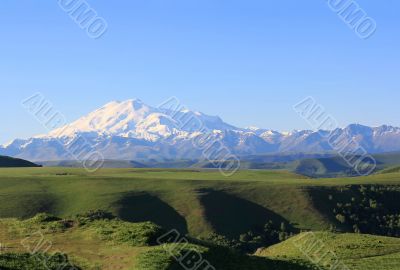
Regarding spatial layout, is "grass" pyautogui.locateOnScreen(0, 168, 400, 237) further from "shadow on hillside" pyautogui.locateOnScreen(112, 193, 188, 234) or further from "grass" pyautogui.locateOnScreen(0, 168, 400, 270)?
"grass" pyautogui.locateOnScreen(0, 168, 400, 270)

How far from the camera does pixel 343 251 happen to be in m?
61.2

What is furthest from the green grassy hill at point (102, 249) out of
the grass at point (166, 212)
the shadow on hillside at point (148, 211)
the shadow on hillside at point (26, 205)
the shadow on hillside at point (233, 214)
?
the shadow on hillside at point (233, 214)

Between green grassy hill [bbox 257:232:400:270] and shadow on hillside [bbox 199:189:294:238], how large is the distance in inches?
2729

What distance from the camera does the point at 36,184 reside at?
172875mm

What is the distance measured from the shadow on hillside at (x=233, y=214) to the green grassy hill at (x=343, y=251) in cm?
6933

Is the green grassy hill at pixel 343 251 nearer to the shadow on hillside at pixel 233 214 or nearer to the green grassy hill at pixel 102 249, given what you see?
the green grassy hill at pixel 102 249

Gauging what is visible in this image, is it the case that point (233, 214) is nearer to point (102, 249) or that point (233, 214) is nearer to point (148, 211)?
point (148, 211)

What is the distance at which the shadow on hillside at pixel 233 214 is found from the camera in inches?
5684

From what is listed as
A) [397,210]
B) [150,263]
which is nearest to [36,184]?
[397,210]

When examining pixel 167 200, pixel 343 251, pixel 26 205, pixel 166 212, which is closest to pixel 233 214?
pixel 166 212

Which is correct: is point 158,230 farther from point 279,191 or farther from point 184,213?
point 279,191

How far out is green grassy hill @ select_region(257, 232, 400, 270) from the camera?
54566mm

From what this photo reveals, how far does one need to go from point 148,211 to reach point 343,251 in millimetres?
96246

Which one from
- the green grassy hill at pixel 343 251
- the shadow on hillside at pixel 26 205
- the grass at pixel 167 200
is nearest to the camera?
the green grassy hill at pixel 343 251
